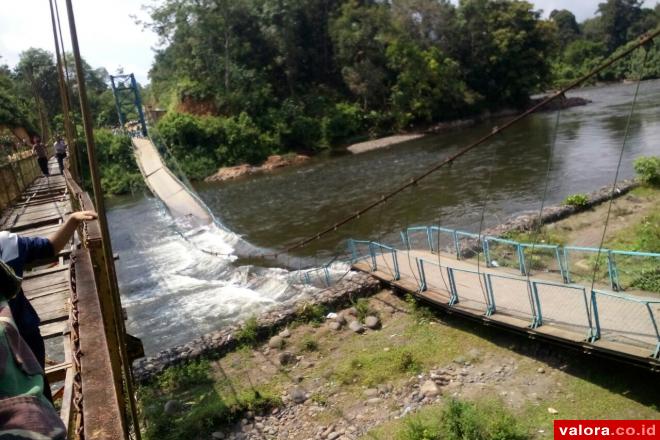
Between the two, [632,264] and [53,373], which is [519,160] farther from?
[53,373]

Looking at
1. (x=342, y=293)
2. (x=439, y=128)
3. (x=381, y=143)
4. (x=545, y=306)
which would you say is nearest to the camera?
(x=545, y=306)

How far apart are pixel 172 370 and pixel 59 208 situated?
4691mm

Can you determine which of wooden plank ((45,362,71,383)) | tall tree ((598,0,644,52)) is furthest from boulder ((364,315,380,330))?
tall tree ((598,0,644,52))

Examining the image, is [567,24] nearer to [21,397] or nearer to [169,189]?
[169,189]

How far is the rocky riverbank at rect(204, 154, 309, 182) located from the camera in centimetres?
3612

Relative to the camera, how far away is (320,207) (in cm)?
2341

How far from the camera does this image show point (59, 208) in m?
11.0

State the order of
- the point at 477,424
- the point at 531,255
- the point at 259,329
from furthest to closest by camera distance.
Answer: the point at 259,329 → the point at 531,255 → the point at 477,424

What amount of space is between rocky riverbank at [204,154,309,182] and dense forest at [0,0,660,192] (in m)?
1.17

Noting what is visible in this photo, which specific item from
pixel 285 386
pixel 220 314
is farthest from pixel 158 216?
pixel 285 386

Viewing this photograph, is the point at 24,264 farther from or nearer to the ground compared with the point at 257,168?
farther from the ground

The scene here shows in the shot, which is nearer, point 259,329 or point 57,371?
point 57,371

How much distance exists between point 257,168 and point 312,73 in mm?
16355
